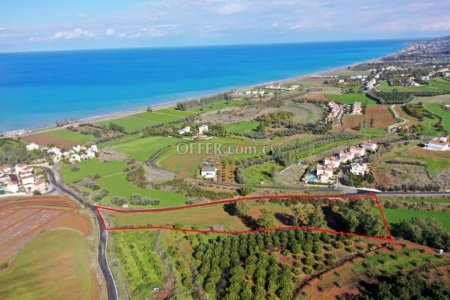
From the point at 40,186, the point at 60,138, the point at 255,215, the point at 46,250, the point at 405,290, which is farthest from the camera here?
the point at 60,138

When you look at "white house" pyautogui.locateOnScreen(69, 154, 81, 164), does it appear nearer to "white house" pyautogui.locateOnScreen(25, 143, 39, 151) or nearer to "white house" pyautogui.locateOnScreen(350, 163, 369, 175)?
"white house" pyautogui.locateOnScreen(25, 143, 39, 151)

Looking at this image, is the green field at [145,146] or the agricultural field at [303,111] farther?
the agricultural field at [303,111]

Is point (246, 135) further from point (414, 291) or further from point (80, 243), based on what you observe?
point (414, 291)

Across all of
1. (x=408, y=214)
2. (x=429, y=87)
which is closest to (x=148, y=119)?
(x=408, y=214)

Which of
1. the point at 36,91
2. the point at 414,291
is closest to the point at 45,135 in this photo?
the point at 36,91

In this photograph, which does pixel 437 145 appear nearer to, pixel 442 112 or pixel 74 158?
pixel 442 112

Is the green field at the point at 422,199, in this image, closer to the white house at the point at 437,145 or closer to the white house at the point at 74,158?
the white house at the point at 437,145

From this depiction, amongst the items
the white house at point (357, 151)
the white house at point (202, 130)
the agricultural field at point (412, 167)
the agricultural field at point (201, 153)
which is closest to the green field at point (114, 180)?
the agricultural field at point (201, 153)
